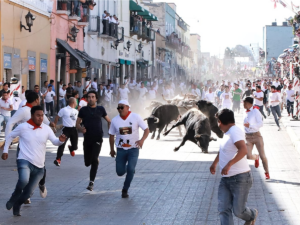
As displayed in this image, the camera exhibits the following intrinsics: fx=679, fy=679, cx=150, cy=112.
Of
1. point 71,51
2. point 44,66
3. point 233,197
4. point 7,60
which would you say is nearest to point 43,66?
point 44,66

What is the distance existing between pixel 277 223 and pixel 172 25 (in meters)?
78.9

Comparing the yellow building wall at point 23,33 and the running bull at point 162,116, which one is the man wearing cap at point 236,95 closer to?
the yellow building wall at point 23,33

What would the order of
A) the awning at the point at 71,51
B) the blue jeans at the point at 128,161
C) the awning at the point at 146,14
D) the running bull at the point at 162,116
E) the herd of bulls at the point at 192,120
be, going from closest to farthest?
the blue jeans at the point at 128,161, the herd of bulls at the point at 192,120, the running bull at the point at 162,116, the awning at the point at 71,51, the awning at the point at 146,14

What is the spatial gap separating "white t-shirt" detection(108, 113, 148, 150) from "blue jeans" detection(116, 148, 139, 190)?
A: 7cm

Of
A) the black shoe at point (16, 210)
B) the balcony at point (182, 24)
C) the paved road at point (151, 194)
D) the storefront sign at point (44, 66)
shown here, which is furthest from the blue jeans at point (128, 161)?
the balcony at point (182, 24)

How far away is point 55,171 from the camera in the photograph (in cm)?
1282

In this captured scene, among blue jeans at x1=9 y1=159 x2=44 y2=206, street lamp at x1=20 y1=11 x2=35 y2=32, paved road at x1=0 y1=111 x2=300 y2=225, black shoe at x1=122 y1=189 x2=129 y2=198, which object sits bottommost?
paved road at x1=0 y1=111 x2=300 y2=225

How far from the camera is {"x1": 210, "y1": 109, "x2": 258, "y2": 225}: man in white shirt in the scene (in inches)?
268

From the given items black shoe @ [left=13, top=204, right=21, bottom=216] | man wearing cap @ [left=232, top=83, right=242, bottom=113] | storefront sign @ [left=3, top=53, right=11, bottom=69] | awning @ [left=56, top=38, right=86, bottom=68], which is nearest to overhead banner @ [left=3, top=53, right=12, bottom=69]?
storefront sign @ [left=3, top=53, right=11, bottom=69]

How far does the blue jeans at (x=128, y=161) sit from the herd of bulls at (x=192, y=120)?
5.80 meters

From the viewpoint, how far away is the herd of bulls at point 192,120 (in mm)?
16047

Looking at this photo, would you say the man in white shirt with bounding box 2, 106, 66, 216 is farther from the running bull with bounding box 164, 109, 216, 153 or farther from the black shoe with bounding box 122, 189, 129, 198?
the running bull with bounding box 164, 109, 216, 153

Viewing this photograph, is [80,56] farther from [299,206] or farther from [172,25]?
[172,25]

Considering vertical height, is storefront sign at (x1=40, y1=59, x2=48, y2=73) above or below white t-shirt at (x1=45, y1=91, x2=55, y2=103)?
above
